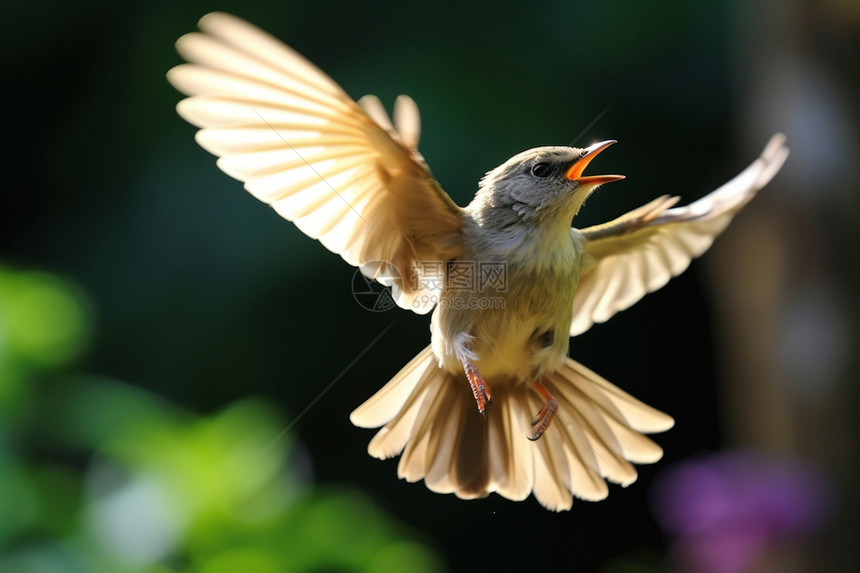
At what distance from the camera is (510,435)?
2311 mm

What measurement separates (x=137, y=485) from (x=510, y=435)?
123cm

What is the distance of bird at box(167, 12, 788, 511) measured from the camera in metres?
1.69

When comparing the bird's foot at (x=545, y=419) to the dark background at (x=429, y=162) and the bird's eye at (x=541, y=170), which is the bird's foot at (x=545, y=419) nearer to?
the bird's eye at (x=541, y=170)

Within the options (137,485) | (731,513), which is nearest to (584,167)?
(731,513)

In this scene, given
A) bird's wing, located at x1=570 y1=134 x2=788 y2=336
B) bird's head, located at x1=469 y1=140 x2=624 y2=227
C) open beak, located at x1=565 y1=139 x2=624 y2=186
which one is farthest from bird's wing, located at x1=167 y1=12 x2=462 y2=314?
bird's wing, located at x1=570 y1=134 x2=788 y2=336

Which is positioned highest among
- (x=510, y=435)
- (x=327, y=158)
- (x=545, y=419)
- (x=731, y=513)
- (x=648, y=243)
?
(x=327, y=158)

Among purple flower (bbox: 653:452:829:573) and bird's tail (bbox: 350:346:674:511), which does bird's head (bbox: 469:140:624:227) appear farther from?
purple flower (bbox: 653:452:829:573)

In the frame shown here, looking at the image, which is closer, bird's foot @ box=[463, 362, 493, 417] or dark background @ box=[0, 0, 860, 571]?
bird's foot @ box=[463, 362, 493, 417]

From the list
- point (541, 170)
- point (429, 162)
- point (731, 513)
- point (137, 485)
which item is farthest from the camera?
point (429, 162)

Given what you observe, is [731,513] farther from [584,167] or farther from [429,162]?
[429,162]

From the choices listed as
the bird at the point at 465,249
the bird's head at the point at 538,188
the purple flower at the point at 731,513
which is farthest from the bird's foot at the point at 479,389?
the purple flower at the point at 731,513

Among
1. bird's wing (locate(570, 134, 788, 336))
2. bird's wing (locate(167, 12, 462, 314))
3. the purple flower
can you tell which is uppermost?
bird's wing (locate(167, 12, 462, 314))

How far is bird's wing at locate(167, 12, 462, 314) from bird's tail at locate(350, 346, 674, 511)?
0.34 meters

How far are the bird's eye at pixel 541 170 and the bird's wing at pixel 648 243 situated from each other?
11.3 inches
